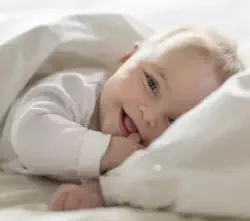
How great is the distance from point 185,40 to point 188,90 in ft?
0.30

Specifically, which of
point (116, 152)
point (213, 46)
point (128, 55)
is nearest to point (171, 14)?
point (128, 55)

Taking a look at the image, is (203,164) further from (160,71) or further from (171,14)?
(171,14)

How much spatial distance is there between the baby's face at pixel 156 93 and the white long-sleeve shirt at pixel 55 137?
Result: 0.05 meters

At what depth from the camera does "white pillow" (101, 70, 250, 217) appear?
769 millimetres

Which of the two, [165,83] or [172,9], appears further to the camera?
[172,9]

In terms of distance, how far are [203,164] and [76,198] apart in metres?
0.20

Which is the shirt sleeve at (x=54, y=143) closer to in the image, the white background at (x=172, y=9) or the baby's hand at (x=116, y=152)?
the baby's hand at (x=116, y=152)

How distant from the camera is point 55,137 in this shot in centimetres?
93

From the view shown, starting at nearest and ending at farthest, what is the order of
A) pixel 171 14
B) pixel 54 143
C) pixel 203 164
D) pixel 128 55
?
pixel 203 164 → pixel 54 143 → pixel 128 55 → pixel 171 14

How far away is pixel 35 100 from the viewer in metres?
0.99

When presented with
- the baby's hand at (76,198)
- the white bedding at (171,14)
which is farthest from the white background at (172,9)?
the baby's hand at (76,198)

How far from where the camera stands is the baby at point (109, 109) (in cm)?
92

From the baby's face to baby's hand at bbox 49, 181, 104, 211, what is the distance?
0.12 meters

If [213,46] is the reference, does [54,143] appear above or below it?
below
